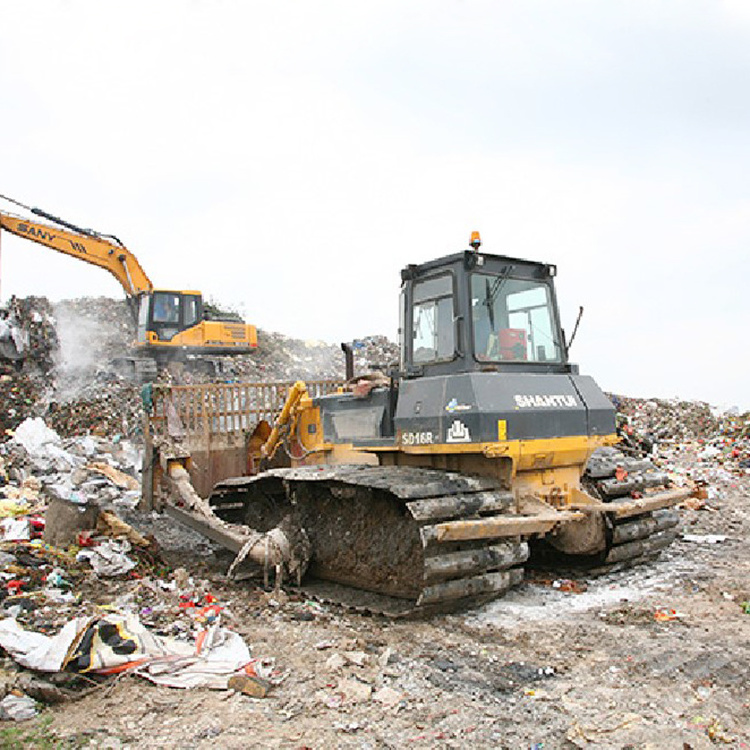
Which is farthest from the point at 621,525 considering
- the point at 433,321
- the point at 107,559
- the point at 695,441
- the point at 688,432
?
the point at 688,432

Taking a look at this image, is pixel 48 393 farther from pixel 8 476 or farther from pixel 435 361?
pixel 435 361

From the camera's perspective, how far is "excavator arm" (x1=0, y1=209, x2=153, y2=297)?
47.3ft

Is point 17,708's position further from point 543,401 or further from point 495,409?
point 543,401

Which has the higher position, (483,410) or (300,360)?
(300,360)

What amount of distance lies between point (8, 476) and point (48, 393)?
18.7 feet

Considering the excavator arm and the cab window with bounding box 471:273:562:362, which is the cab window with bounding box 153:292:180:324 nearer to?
the excavator arm

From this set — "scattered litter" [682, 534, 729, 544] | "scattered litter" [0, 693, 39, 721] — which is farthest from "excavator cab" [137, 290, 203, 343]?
"scattered litter" [0, 693, 39, 721]

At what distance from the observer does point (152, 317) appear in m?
18.0

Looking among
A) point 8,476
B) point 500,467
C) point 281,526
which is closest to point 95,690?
point 281,526

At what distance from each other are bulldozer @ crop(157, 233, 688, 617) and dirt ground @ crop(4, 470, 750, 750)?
0.35 meters

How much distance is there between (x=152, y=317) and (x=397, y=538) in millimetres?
14125

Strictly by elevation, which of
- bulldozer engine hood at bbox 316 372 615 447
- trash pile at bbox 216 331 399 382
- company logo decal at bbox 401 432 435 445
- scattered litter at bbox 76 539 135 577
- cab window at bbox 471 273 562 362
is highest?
trash pile at bbox 216 331 399 382

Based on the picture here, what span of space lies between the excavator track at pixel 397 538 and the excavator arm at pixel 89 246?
10506mm

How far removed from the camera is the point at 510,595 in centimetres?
539
